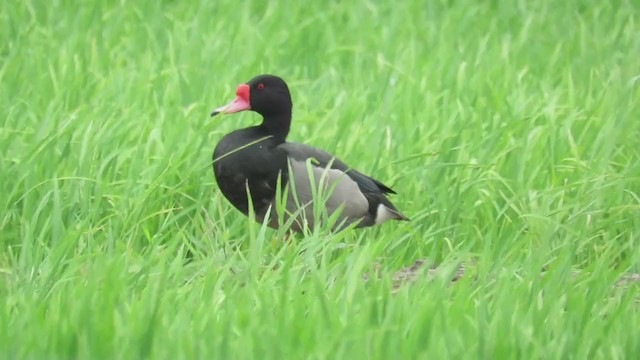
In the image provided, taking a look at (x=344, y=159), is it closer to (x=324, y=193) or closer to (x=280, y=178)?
(x=280, y=178)

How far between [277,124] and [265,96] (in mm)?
117

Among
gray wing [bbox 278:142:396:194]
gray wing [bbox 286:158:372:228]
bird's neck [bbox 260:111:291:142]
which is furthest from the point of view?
bird's neck [bbox 260:111:291:142]

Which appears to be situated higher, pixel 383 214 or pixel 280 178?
pixel 280 178

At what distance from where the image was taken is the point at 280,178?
16.1 ft

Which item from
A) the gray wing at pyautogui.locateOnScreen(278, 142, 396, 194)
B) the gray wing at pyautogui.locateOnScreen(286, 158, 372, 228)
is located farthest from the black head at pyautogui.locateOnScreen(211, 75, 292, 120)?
the gray wing at pyautogui.locateOnScreen(286, 158, 372, 228)

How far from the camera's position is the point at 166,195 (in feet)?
16.0

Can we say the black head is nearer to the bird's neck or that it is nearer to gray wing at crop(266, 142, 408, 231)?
the bird's neck

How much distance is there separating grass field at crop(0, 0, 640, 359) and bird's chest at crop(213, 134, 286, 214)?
0.13 metres

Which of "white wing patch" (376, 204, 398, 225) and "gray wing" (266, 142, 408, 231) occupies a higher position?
"gray wing" (266, 142, 408, 231)

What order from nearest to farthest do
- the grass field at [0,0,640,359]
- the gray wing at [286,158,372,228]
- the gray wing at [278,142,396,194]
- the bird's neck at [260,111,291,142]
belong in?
the grass field at [0,0,640,359], the gray wing at [286,158,372,228], the gray wing at [278,142,396,194], the bird's neck at [260,111,291,142]

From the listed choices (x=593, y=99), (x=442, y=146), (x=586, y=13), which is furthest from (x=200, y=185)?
(x=586, y=13)

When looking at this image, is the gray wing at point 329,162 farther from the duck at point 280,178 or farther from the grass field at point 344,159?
the grass field at point 344,159

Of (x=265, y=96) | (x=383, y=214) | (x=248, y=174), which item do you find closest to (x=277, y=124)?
(x=265, y=96)

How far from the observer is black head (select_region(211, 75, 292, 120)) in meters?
5.23
